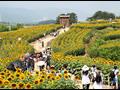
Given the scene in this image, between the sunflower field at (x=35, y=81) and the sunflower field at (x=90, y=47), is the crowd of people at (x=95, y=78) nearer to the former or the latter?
the sunflower field at (x=35, y=81)

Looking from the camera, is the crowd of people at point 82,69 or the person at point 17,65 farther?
the person at point 17,65

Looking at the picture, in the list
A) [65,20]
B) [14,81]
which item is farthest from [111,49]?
A: [65,20]

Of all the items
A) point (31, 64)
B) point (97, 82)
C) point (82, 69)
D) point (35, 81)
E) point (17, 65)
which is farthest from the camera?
point (31, 64)

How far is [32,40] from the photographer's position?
55750mm

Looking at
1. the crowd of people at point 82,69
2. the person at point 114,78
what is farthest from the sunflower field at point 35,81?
the person at point 114,78

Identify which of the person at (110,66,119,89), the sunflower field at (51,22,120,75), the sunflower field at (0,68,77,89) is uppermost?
the sunflower field at (0,68,77,89)

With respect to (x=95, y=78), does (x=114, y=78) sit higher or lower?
lower

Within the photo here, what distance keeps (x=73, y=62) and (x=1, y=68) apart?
4.63m

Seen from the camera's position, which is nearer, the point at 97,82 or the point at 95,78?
the point at 97,82

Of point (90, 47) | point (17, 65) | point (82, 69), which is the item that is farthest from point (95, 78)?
point (90, 47)

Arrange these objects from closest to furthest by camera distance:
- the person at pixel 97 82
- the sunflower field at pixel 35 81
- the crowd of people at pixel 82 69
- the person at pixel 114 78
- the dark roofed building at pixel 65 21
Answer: the sunflower field at pixel 35 81 → the person at pixel 97 82 → the crowd of people at pixel 82 69 → the person at pixel 114 78 → the dark roofed building at pixel 65 21

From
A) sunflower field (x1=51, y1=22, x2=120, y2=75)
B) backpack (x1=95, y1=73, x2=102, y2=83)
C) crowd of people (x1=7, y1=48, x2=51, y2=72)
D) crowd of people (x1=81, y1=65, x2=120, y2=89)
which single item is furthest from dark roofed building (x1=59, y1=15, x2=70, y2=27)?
backpack (x1=95, y1=73, x2=102, y2=83)

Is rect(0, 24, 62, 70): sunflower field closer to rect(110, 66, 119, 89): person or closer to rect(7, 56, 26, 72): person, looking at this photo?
rect(7, 56, 26, 72): person

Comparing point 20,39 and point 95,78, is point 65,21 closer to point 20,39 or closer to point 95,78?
point 20,39
